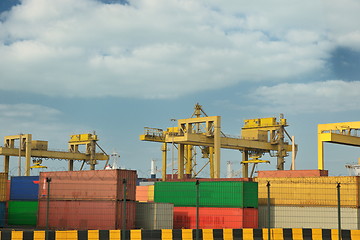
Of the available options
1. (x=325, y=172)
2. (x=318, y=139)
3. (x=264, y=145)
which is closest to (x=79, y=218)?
(x=325, y=172)

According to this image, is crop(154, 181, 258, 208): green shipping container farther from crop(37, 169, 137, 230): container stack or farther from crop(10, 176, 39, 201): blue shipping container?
crop(10, 176, 39, 201): blue shipping container

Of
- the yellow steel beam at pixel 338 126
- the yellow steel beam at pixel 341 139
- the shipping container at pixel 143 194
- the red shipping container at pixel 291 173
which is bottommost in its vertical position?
the shipping container at pixel 143 194

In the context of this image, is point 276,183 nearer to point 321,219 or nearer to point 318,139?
point 321,219

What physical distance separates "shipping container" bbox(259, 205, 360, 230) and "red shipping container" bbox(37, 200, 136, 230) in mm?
14628

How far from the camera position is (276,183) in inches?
1986

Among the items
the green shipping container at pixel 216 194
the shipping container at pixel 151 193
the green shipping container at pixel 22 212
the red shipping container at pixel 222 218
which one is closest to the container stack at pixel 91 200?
the green shipping container at pixel 22 212

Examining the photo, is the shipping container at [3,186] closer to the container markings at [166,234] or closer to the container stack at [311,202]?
the container markings at [166,234]

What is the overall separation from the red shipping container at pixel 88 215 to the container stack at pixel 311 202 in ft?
48.0

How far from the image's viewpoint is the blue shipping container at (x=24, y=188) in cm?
5153

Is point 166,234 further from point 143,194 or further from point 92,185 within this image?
point 143,194

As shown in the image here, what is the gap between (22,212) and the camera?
50.6m

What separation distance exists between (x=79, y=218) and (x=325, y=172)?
27.0 metres

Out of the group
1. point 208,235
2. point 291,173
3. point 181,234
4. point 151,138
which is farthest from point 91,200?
point 151,138

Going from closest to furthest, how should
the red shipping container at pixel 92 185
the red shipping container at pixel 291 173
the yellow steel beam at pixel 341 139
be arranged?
the red shipping container at pixel 92 185, the red shipping container at pixel 291 173, the yellow steel beam at pixel 341 139
